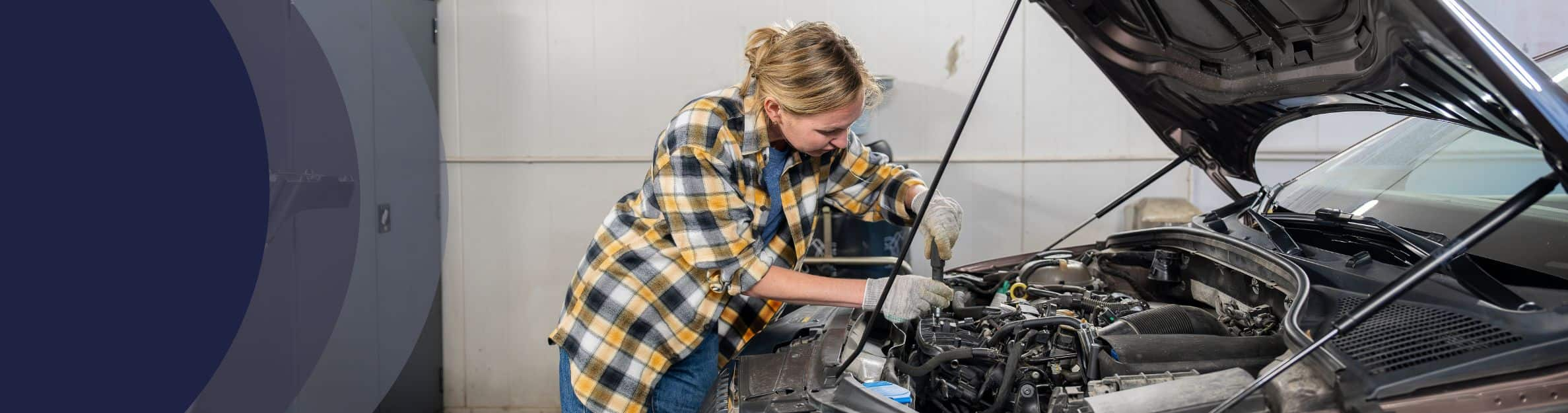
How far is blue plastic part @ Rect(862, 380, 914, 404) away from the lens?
4.28 feet

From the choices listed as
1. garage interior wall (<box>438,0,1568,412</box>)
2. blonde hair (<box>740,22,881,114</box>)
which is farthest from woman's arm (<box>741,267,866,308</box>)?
garage interior wall (<box>438,0,1568,412</box>)

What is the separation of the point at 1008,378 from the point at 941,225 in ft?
1.93

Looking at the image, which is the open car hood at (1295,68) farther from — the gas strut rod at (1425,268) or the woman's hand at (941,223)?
the woman's hand at (941,223)

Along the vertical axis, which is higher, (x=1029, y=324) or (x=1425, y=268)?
(x=1425, y=268)

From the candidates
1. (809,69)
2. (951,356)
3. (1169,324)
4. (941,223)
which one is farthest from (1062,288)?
(809,69)

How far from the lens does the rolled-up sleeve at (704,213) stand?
5.06 ft

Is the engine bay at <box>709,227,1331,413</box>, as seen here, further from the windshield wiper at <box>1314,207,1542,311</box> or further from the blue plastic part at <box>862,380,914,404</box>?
the windshield wiper at <box>1314,207,1542,311</box>

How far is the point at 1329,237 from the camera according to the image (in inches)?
63.6

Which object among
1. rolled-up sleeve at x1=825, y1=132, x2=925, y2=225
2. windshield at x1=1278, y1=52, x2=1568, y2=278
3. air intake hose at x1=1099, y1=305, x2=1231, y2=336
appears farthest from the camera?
rolled-up sleeve at x1=825, y1=132, x2=925, y2=225

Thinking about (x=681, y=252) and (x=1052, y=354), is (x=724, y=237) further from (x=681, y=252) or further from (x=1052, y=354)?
(x=1052, y=354)

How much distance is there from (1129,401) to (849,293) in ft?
2.11

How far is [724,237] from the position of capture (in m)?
1.57

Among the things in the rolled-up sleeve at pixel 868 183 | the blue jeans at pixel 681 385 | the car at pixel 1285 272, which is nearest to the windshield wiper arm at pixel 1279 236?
the car at pixel 1285 272

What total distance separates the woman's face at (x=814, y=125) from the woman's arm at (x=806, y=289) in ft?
0.86
